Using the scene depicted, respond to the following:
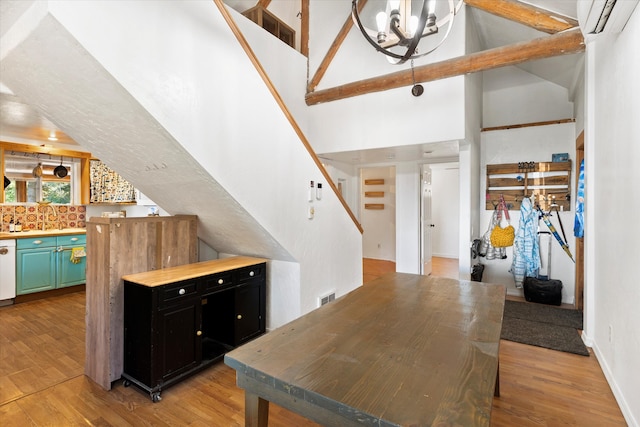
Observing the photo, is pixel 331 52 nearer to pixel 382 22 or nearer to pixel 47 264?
pixel 382 22

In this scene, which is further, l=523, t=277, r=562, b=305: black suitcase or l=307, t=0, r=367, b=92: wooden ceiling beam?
l=307, t=0, r=367, b=92: wooden ceiling beam

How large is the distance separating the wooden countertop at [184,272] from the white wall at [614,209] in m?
2.76

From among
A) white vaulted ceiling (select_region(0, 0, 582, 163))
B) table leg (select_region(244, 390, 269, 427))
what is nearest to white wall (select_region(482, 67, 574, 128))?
white vaulted ceiling (select_region(0, 0, 582, 163))

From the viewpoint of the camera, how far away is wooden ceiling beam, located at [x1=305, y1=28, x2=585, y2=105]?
9.71 ft

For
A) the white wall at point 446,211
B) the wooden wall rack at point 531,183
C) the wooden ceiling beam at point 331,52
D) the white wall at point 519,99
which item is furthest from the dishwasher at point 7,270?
the white wall at point 446,211

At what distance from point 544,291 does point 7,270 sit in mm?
7085

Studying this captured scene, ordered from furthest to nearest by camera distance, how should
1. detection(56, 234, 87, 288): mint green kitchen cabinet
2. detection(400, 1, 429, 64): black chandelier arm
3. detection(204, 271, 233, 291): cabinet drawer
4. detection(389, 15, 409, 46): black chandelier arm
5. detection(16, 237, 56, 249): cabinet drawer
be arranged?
detection(56, 234, 87, 288): mint green kitchen cabinet
detection(16, 237, 56, 249): cabinet drawer
detection(204, 271, 233, 291): cabinet drawer
detection(389, 15, 409, 46): black chandelier arm
detection(400, 1, 429, 64): black chandelier arm

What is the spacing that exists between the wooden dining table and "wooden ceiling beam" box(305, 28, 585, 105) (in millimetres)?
2691

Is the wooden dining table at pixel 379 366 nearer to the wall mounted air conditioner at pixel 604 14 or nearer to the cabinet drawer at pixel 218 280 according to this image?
the cabinet drawer at pixel 218 280

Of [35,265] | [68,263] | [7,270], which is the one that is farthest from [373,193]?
[7,270]

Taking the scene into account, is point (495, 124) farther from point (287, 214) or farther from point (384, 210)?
point (287, 214)

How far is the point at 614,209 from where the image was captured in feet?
7.25

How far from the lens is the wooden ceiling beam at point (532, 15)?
303 cm

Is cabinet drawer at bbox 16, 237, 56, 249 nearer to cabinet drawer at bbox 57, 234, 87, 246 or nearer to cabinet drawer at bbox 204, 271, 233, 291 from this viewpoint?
cabinet drawer at bbox 57, 234, 87, 246
